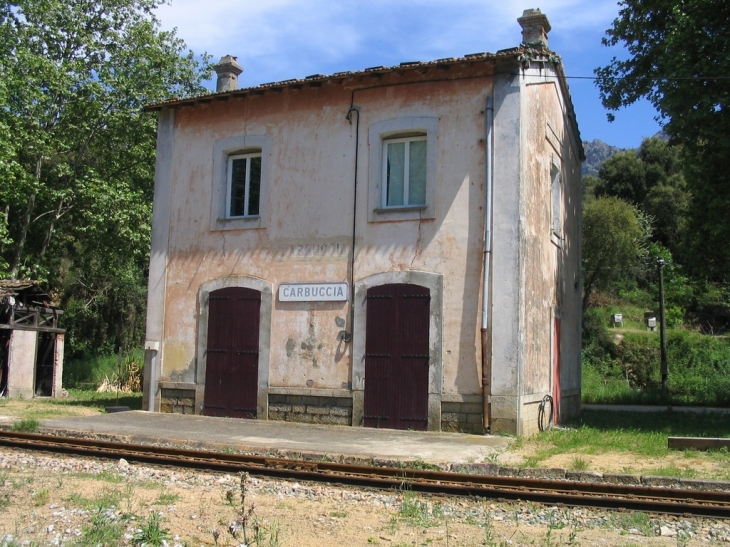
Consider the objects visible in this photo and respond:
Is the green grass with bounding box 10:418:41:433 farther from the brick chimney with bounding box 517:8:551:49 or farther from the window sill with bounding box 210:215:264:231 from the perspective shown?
the brick chimney with bounding box 517:8:551:49

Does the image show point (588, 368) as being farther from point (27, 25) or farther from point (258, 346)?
point (27, 25)

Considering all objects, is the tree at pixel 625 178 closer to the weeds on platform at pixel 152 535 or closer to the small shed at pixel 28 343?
the small shed at pixel 28 343

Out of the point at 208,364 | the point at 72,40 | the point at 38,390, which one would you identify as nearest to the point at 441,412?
the point at 208,364

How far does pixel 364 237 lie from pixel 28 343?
482 inches

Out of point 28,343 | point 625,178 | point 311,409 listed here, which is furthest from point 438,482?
point 625,178

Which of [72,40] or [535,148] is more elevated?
[72,40]

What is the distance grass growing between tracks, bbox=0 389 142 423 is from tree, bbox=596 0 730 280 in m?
13.6

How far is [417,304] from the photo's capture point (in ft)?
42.8

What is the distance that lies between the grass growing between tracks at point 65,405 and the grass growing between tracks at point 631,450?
962cm

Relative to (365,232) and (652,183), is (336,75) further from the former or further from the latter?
(652,183)

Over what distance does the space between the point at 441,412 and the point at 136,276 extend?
21.9 meters

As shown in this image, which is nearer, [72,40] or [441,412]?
[441,412]

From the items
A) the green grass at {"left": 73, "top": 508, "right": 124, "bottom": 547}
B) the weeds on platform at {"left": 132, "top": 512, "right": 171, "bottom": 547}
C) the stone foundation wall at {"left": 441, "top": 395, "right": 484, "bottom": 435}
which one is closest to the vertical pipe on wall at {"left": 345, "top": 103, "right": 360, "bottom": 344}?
the stone foundation wall at {"left": 441, "top": 395, "right": 484, "bottom": 435}

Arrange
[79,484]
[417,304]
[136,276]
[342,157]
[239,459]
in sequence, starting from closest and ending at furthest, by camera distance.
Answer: [79,484] < [239,459] < [417,304] < [342,157] < [136,276]
